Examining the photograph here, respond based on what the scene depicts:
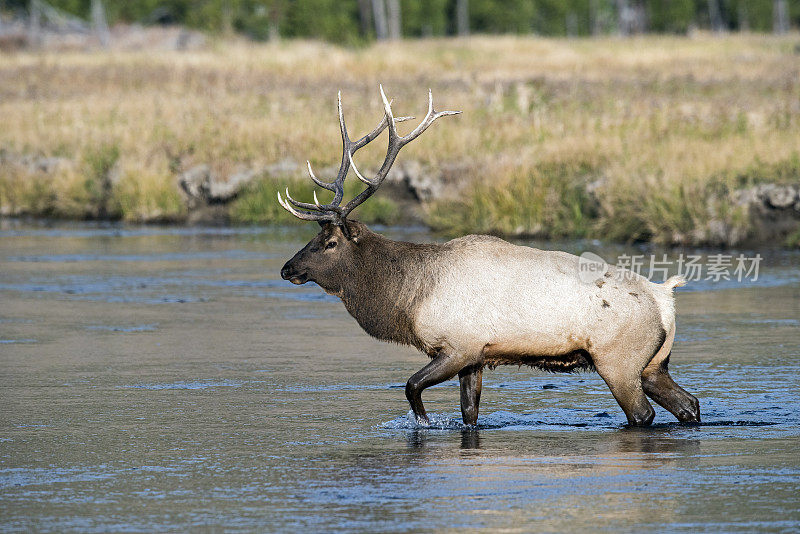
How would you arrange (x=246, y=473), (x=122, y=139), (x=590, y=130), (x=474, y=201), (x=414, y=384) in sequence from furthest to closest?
(x=122, y=139) → (x=590, y=130) → (x=474, y=201) → (x=414, y=384) → (x=246, y=473)

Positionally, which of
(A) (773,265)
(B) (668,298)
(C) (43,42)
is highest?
(C) (43,42)

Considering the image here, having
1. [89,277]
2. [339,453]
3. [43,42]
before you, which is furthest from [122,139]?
[43,42]

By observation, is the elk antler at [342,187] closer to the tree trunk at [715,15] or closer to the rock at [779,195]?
the rock at [779,195]

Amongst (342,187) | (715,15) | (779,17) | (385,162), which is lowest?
(342,187)

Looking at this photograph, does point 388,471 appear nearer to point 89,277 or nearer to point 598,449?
point 598,449

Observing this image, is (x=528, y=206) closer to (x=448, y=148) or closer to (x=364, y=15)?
(x=448, y=148)

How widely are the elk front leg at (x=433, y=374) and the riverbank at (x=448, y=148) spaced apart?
43.2ft

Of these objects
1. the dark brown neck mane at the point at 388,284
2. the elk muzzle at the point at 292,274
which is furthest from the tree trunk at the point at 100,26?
the dark brown neck mane at the point at 388,284

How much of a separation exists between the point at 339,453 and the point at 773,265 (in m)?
12.4

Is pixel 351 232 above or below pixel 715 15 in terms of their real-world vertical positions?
below

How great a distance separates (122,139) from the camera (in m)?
31.7

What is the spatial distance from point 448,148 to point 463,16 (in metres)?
87.1

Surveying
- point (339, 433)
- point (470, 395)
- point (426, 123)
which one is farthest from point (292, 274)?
point (426, 123)

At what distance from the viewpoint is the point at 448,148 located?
93.2 feet
